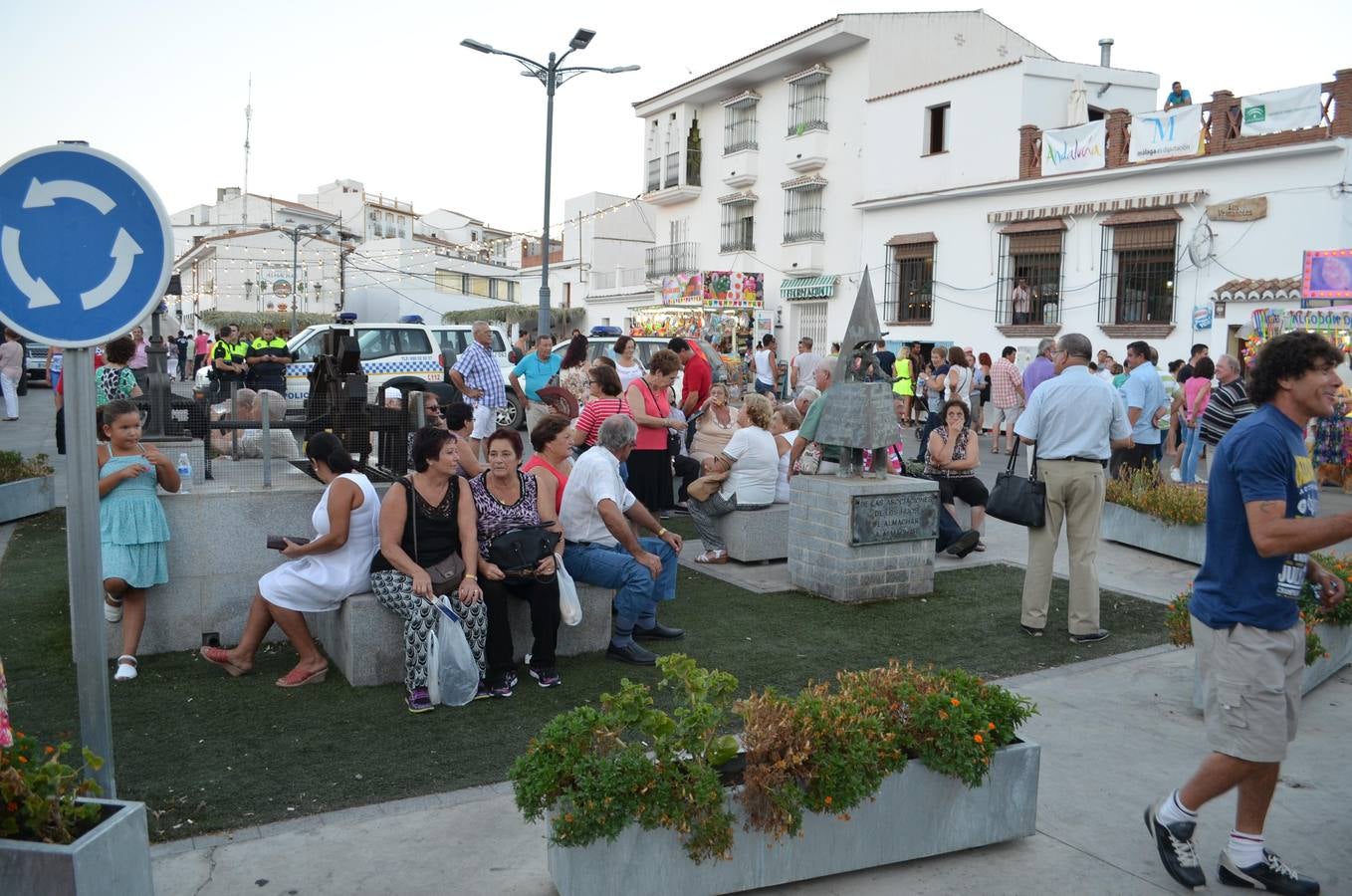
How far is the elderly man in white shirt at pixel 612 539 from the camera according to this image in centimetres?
631

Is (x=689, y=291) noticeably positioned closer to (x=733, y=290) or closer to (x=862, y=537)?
(x=733, y=290)

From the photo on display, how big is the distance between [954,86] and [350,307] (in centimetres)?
1640

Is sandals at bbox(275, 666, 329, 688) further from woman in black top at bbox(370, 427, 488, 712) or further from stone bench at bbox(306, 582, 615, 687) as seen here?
woman in black top at bbox(370, 427, 488, 712)

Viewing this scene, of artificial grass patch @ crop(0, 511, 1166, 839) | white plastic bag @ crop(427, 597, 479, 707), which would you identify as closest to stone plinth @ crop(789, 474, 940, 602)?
artificial grass patch @ crop(0, 511, 1166, 839)

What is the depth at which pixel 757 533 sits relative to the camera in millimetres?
8914

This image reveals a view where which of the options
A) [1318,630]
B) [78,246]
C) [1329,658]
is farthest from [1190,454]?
[78,246]

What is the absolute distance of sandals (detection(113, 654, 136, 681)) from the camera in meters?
5.84

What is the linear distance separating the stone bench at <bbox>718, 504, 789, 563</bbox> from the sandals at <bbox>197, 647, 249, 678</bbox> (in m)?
4.04

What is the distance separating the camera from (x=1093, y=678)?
6.27m

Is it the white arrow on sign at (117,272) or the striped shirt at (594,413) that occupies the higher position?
the white arrow on sign at (117,272)

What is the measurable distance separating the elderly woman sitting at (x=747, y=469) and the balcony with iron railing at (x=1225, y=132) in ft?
46.9

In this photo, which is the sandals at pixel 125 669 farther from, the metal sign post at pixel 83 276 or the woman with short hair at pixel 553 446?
the metal sign post at pixel 83 276

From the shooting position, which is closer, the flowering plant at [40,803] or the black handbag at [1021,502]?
the flowering plant at [40,803]

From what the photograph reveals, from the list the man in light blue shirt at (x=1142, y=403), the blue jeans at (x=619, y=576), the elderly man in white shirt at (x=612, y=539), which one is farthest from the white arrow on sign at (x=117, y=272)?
the man in light blue shirt at (x=1142, y=403)
